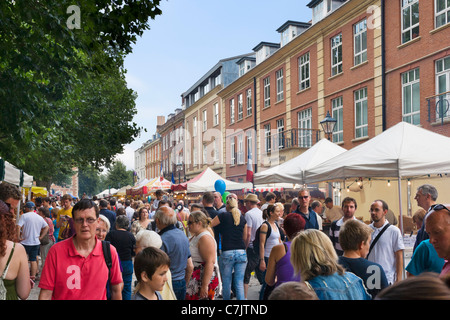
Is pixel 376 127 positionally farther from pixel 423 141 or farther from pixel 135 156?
pixel 135 156

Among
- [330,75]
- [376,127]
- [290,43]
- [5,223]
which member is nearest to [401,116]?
[376,127]

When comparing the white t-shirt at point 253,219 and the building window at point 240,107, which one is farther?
the building window at point 240,107

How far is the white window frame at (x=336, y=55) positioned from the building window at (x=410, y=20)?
14.0 feet

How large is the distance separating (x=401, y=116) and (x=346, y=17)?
236 inches

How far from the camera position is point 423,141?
26.4 feet

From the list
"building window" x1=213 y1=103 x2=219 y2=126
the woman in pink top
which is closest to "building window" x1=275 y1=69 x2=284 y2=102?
"building window" x1=213 y1=103 x2=219 y2=126

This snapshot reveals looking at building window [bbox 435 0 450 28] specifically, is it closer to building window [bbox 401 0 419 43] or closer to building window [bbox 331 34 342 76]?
building window [bbox 401 0 419 43]

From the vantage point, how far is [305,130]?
25156 millimetres

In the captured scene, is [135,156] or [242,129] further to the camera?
[135,156]

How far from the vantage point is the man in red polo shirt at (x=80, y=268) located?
3.49 metres

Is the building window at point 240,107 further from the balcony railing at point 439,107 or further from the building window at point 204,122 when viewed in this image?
the balcony railing at point 439,107

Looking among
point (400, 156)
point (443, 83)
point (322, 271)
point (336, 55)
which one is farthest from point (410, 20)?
point (322, 271)

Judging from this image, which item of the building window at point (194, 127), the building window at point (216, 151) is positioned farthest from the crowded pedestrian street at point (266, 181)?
the building window at point (194, 127)

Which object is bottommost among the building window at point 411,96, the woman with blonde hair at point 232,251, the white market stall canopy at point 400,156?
the woman with blonde hair at point 232,251
